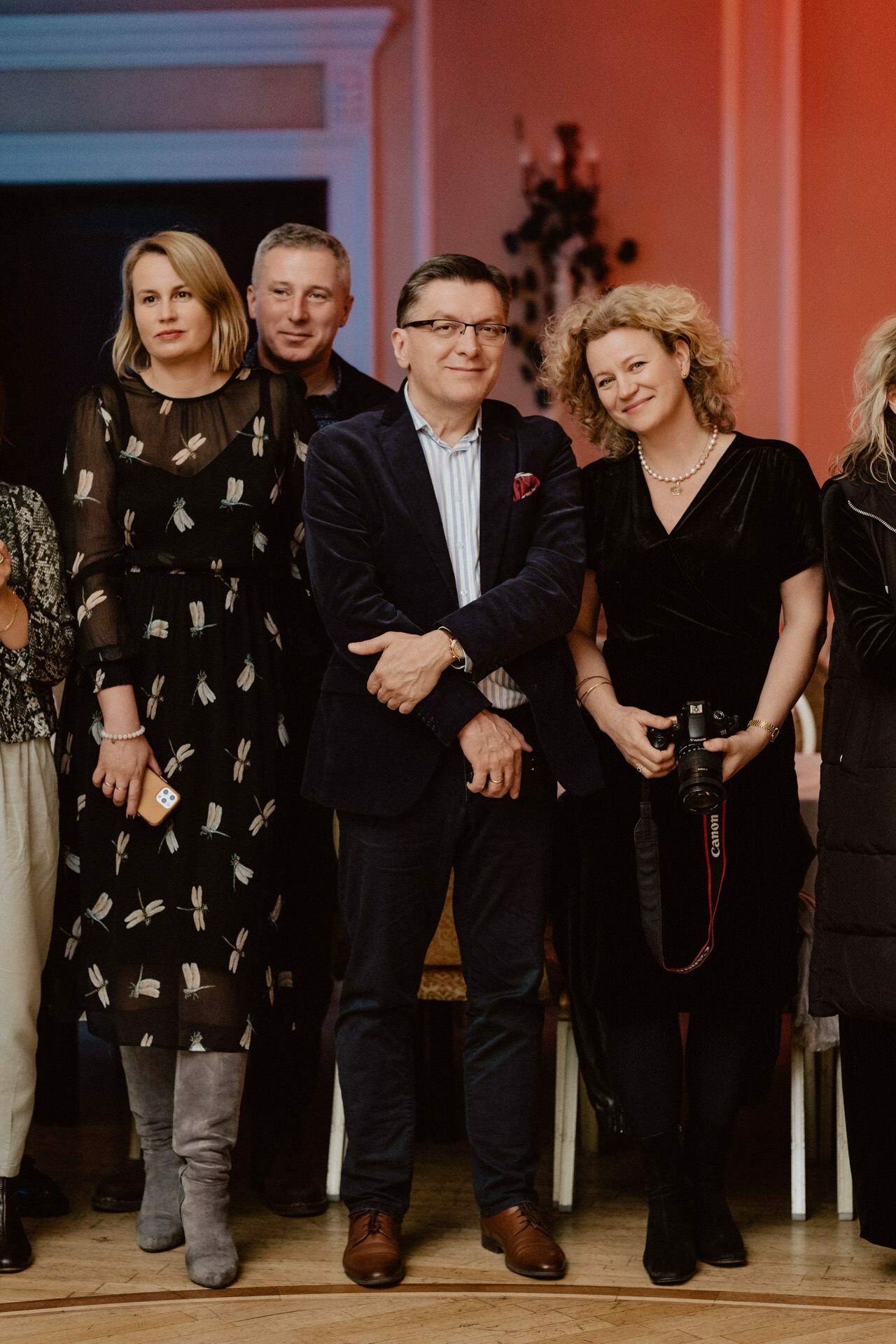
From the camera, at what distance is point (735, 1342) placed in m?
2.05

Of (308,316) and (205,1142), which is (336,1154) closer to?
(205,1142)

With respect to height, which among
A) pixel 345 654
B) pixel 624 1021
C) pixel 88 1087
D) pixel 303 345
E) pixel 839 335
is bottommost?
pixel 88 1087

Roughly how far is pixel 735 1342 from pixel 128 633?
54.5 inches

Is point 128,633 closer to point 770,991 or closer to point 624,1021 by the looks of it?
point 624,1021

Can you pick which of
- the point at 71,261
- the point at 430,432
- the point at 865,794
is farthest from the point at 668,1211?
the point at 71,261

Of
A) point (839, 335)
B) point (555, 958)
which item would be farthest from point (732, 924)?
point (839, 335)

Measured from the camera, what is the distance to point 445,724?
2.19m

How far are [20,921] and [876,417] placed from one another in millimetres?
1580

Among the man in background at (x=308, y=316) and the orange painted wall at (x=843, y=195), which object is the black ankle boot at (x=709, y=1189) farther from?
the orange painted wall at (x=843, y=195)

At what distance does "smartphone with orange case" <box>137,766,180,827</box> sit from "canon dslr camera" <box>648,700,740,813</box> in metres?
0.76

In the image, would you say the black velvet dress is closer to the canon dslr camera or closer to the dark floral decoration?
the canon dslr camera

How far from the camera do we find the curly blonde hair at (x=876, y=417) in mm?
2258

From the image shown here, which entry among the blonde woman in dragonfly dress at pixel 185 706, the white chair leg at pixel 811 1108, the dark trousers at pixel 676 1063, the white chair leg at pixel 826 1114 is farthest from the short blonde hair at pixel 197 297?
the white chair leg at pixel 826 1114

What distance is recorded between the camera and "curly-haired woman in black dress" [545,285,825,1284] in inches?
91.4
